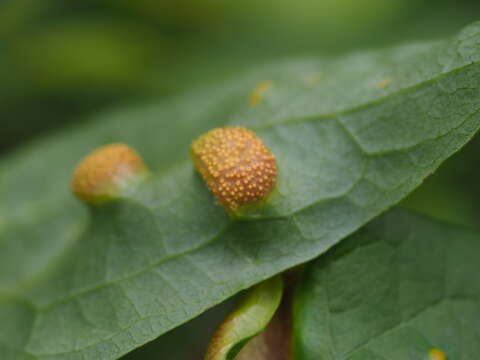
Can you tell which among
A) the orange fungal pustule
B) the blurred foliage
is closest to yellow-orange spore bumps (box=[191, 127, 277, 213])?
the orange fungal pustule

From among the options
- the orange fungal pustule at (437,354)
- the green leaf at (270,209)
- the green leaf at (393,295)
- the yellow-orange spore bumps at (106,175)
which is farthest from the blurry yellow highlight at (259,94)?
the orange fungal pustule at (437,354)

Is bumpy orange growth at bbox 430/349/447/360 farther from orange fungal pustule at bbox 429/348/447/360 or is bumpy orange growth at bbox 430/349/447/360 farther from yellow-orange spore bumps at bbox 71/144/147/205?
yellow-orange spore bumps at bbox 71/144/147/205

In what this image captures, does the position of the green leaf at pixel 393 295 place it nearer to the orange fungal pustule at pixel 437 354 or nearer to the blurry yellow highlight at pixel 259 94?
the orange fungal pustule at pixel 437 354

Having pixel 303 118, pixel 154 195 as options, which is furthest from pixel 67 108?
pixel 303 118

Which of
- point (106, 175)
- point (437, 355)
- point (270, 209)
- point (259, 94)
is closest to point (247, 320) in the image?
point (270, 209)

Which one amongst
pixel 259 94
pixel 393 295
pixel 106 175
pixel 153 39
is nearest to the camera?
pixel 393 295

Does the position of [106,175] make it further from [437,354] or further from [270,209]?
[437,354]

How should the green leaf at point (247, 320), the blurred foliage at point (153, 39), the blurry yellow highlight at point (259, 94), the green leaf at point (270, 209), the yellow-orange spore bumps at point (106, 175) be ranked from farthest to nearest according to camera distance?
1. the blurred foliage at point (153, 39)
2. the blurry yellow highlight at point (259, 94)
3. the yellow-orange spore bumps at point (106, 175)
4. the green leaf at point (270, 209)
5. the green leaf at point (247, 320)
